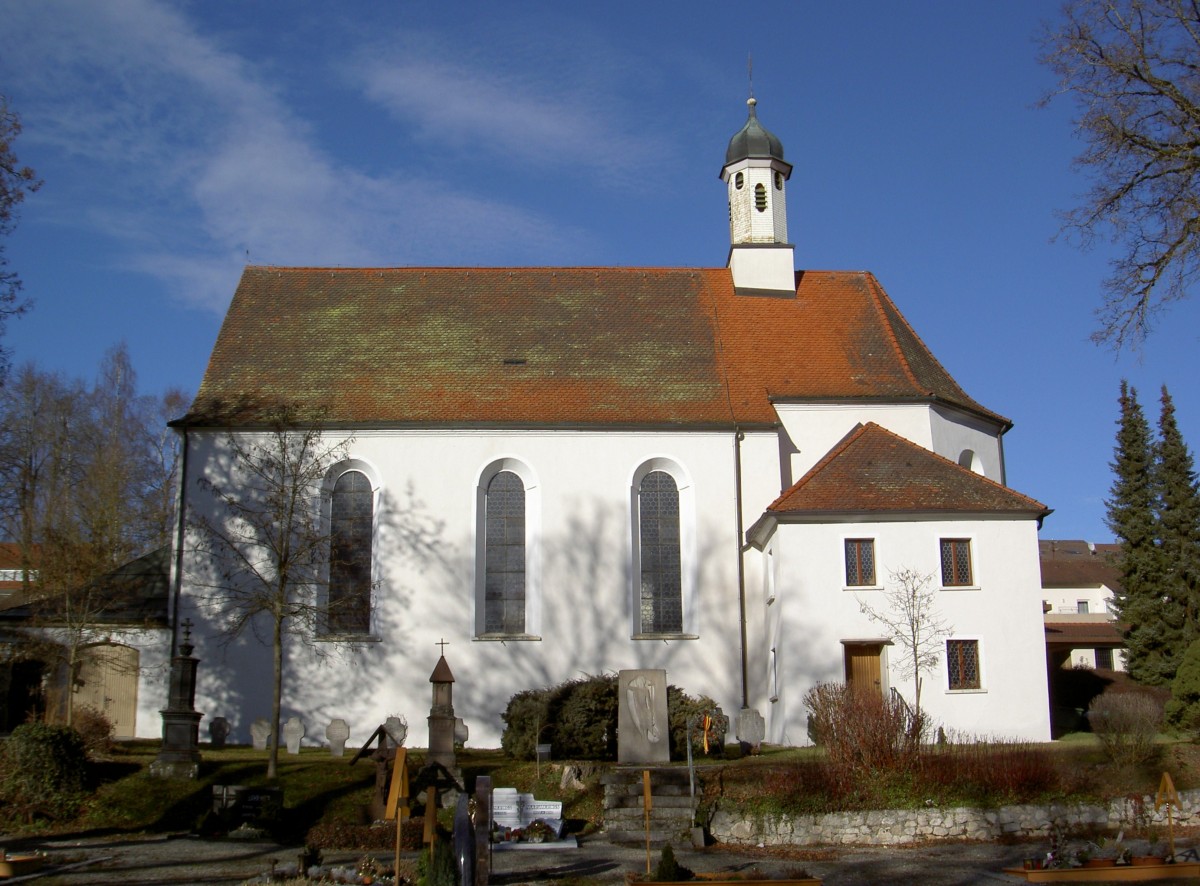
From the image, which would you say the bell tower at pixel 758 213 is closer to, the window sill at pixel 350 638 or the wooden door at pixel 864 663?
the wooden door at pixel 864 663

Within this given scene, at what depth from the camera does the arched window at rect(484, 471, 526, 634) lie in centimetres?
2542

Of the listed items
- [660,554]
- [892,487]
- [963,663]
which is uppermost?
[892,487]

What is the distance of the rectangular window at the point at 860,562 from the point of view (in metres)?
23.3

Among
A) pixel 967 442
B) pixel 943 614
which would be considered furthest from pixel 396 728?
pixel 967 442

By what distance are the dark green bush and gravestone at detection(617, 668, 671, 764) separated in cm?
870

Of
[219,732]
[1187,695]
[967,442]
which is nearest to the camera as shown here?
[1187,695]

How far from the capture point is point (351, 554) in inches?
1007

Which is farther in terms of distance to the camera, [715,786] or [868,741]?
[715,786]

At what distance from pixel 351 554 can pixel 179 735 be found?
6780 millimetres

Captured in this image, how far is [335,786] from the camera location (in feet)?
61.6

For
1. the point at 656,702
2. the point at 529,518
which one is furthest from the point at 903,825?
the point at 529,518

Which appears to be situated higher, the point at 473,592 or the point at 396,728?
the point at 473,592

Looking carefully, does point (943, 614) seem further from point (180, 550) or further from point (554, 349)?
point (180, 550)

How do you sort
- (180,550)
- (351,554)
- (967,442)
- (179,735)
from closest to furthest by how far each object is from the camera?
1. (179,735)
2. (180,550)
3. (351,554)
4. (967,442)
